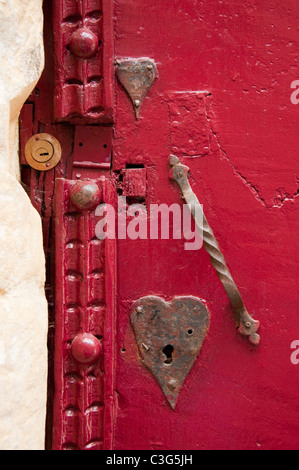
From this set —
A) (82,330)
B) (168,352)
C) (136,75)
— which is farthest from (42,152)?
(168,352)

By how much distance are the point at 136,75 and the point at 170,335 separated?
1.97 ft

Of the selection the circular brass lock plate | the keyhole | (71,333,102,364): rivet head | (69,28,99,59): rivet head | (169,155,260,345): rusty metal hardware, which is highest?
(69,28,99,59): rivet head

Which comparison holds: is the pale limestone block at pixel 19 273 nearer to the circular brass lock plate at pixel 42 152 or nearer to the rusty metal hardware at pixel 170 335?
the circular brass lock plate at pixel 42 152

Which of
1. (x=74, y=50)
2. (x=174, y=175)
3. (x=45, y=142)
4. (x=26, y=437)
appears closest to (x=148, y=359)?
(x=26, y=437)

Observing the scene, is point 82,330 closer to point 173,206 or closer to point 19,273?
point 19,273

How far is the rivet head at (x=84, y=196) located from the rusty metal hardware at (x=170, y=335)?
247 millimetres

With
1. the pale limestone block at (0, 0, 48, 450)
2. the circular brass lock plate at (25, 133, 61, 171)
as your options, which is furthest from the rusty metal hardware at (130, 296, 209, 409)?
the circular brass lock plate at (25, 133, 61, 171)

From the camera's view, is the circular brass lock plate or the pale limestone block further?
the circular brass lock plate

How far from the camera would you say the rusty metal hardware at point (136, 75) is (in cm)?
105

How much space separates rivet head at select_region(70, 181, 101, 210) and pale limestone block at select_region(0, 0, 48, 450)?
108mm

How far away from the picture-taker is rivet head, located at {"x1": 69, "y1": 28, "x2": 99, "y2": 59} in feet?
3.24

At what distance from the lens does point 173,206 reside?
3.44ft

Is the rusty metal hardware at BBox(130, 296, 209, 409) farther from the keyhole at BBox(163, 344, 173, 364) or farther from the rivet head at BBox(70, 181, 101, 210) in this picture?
the rivet head at BBox(70, 181, 101, 210)

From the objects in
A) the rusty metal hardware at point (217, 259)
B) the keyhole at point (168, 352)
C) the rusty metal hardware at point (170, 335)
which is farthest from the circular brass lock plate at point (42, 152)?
the keyhole at point (168, 352)
